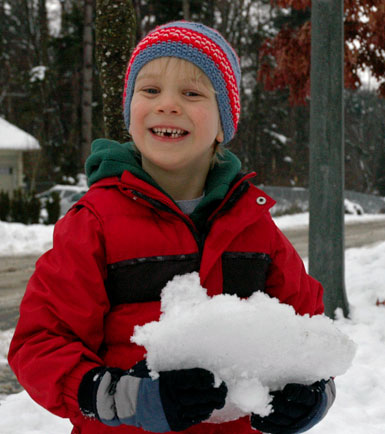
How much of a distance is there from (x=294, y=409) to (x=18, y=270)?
834 centimetres

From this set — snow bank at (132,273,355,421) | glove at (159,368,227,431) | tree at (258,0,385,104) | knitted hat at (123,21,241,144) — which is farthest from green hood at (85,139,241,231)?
tree at (258,0,385,104)

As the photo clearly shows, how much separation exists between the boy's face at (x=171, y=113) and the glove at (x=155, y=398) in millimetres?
692

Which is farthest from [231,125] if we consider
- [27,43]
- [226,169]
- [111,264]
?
[27,43]

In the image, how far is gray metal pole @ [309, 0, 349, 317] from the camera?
17.7 feet

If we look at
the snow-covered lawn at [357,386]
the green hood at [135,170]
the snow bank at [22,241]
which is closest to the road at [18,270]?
the snow-covered lawn at [357,386]

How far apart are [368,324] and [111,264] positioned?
4.56m

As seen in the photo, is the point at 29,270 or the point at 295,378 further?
the point at 29,270

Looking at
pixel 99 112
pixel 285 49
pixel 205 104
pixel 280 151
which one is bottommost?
pixel 280 151

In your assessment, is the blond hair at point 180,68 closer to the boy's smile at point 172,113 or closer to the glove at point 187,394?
the boy's smile at point 172,113

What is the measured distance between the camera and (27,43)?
30.4 meters

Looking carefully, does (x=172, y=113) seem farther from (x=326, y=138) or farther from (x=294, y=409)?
(x=326, y=138)

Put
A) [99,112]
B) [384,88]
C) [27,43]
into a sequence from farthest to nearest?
1. [27,43]
2. [99,112]
3. [384,88]

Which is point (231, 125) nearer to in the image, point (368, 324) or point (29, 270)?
point (368, 324)

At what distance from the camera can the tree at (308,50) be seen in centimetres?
645
